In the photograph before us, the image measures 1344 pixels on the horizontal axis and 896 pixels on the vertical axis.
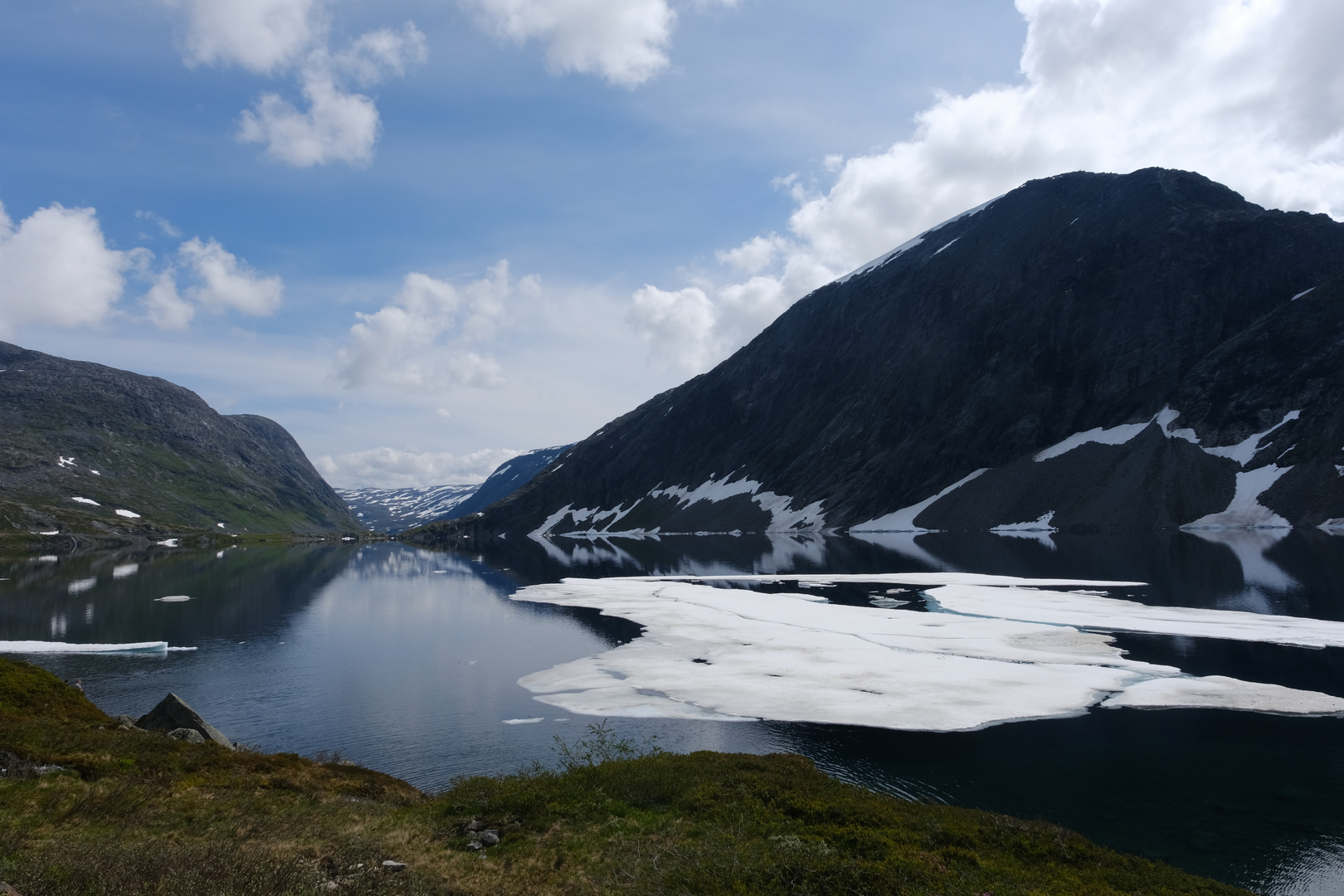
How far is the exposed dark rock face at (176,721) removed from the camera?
2577 cm

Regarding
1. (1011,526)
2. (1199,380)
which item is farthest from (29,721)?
(1199,380)

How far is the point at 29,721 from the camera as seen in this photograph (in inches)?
909

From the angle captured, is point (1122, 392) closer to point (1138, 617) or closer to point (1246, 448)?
point (1246, 448)

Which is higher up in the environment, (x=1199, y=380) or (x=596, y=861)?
(x=1199, y=380)

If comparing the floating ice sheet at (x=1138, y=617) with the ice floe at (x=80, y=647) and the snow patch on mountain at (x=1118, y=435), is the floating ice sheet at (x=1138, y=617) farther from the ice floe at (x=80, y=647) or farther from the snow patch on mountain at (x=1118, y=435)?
the snow patch on mountain at (x=1118, y=435)

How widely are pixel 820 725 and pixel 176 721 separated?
23.9 metres

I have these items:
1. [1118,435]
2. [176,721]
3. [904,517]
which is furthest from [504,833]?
[1118,435]

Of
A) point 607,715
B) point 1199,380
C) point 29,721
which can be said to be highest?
point 1199,380

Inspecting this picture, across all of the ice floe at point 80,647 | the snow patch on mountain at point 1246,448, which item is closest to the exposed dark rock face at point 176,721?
the ice floe at point 80,647

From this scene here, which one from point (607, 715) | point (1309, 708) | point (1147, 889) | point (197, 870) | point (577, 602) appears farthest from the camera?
point (577, 602)

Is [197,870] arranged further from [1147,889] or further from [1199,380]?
[1199,380]

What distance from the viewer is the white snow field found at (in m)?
31.0

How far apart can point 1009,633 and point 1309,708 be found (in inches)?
658

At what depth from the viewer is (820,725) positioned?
Answer: 97.4 ft
